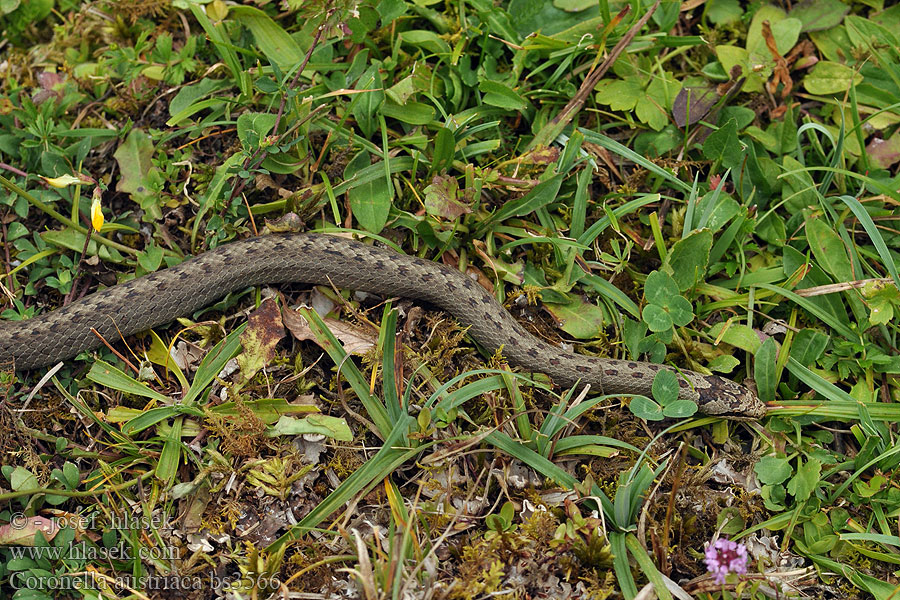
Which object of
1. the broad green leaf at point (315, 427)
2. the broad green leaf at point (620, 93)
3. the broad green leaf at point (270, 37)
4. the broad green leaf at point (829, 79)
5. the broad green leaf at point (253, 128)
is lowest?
the broad green leaf at point (315, 427)

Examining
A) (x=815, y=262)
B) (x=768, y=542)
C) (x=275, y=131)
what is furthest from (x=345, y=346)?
(x=815, y=262)

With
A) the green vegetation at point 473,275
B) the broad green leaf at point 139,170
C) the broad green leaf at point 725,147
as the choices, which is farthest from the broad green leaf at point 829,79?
the broad green leaf at point 139,170

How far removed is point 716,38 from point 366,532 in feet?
17.8

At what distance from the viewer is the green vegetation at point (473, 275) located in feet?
16.2

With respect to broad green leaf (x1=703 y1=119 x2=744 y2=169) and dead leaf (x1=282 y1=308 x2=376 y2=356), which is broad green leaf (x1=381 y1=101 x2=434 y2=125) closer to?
dead leaf (x1=282 y1=308 x2=376 y2=356)

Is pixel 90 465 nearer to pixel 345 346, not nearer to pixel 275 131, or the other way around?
pixel 345 346

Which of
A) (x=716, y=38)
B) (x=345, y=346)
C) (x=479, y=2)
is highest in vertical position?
(x=479, y=2)

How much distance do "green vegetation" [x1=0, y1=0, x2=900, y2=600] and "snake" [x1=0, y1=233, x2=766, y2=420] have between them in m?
0.16

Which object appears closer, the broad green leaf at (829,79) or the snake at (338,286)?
the snake at (338,286)

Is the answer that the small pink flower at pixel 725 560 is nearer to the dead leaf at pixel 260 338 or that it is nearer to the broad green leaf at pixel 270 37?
the dead leaf at pixel 260 338

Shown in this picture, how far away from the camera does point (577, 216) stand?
5.88m

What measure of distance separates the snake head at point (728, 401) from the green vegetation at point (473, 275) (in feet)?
0.59

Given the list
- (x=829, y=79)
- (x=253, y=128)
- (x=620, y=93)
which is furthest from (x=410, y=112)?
(x=829, y=79)

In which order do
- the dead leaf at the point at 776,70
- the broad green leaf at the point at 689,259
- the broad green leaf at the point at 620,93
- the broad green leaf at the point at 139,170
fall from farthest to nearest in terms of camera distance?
the dead leaf at the point at 776,70 < the broad green leaf at the point at 620,93 < the broad green leaf at the point at 139,170 < the broad green leaf at the point at 689,259
